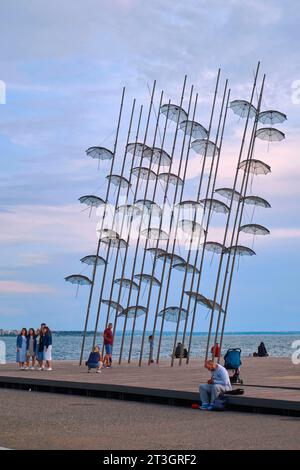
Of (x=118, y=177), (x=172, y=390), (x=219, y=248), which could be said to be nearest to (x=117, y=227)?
(x=118, y=177)

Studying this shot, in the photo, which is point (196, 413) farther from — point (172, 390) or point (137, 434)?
point (137, 434)

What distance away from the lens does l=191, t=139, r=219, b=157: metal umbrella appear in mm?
36156

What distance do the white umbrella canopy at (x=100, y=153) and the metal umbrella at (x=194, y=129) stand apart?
3.46 meters

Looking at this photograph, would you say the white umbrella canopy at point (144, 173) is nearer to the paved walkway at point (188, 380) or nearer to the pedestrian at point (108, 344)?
the pedestrian at point (108, 344)

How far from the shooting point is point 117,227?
123 feet

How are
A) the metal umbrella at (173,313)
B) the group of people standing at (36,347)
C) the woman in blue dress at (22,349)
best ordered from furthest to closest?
1. the metal umbrella at (173,313)
2. the woman in blue dress at (22,349)
3. the group of people standing at (36,347)

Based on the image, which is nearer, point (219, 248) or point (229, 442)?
point (229, 442)

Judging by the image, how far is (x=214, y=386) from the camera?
60.5ft

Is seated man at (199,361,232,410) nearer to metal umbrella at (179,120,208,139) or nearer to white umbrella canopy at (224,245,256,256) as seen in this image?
white umbrella canopy at (224,245,256,256)

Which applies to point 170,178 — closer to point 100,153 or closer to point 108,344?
point 100,153

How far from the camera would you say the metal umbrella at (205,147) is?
3616cm

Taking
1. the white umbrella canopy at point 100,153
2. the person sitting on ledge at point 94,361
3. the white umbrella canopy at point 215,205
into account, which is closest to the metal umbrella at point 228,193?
the white umbrella canopy at point 215,205

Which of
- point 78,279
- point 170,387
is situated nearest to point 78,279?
point 78,279
